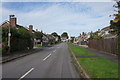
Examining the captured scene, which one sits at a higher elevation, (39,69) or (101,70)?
(101,70)

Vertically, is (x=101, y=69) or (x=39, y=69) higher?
(x=101, y=69)

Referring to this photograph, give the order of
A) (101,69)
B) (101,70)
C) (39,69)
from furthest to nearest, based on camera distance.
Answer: (39,69)
(101,69)
(101,70)

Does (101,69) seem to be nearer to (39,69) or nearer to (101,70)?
(101,70)

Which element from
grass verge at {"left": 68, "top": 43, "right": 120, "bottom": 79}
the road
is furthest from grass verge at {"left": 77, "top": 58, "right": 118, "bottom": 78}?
the road

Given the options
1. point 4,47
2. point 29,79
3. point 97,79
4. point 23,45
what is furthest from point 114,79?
point 23,45

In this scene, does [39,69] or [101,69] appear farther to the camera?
[39,69]

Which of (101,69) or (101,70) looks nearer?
(101,70)

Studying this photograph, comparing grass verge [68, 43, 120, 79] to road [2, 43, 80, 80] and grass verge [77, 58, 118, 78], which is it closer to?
grass verge [77, 58, 118, 78]

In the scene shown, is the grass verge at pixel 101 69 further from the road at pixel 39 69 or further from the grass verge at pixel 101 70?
the road at pixel 39 69

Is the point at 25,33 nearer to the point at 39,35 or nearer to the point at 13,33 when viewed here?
the point at 13,33

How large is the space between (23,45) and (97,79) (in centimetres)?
2315

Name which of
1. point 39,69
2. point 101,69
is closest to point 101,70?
point 101,69

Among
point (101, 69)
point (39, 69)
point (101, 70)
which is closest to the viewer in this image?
point (101, 70)

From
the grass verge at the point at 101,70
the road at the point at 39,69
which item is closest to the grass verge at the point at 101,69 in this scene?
the grass verge at the point at 101,70
